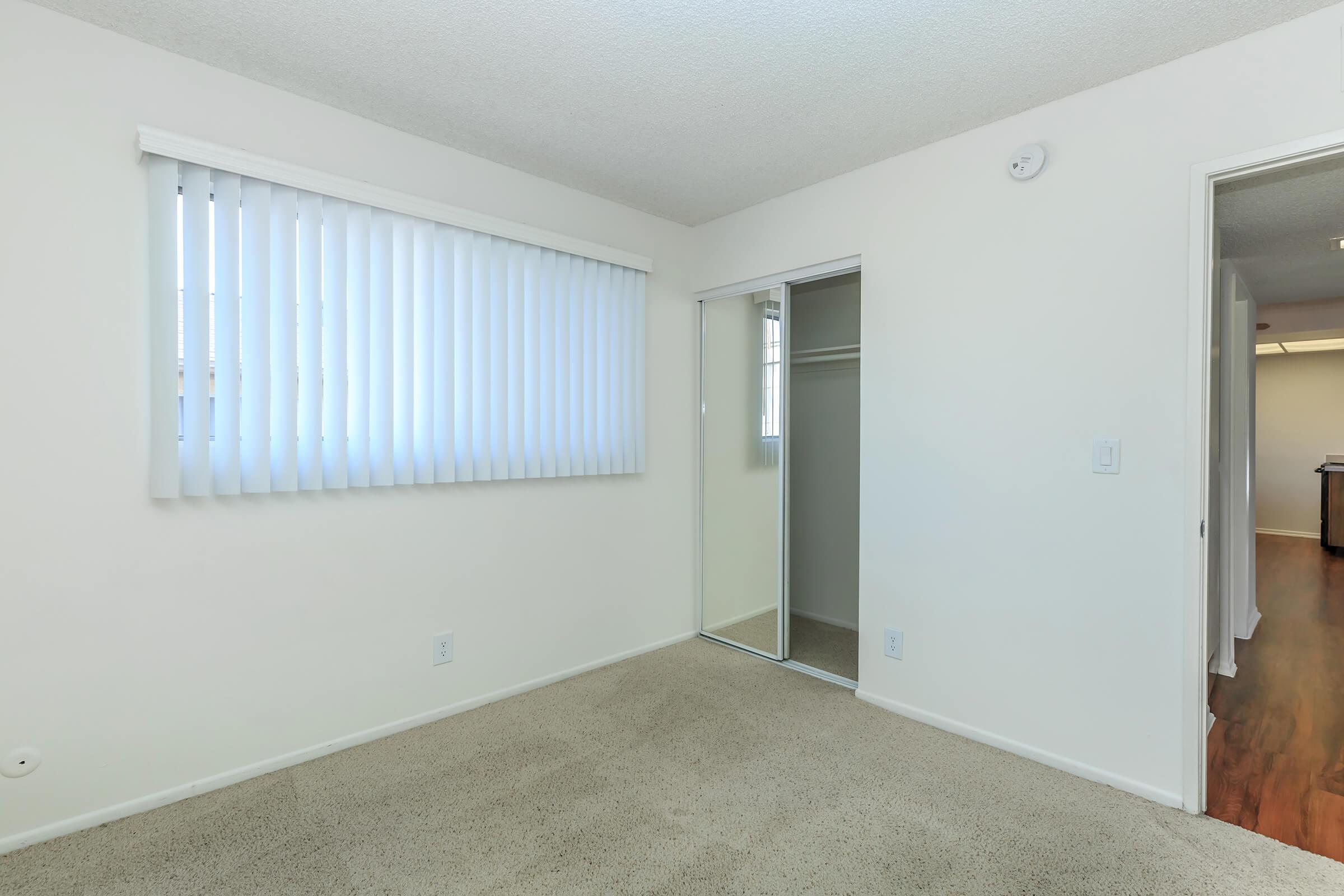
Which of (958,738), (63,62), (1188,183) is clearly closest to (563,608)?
(958,738)

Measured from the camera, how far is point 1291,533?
319 inches

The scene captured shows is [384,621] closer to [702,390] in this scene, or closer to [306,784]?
[306,784]

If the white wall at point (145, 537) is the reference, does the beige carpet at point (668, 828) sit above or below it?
below

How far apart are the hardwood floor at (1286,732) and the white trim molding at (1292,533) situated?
441 centimetres

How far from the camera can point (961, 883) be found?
68.8 inches

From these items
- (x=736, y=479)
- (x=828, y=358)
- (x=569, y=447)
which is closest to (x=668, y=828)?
(x=569, y=447)

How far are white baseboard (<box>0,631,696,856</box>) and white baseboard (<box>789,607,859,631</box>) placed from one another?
5.40 ft

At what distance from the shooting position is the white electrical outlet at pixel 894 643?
286 cm

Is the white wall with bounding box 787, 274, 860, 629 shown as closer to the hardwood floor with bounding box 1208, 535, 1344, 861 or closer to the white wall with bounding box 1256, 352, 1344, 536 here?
the hardwood floor with bounding box 1208, 535, 1344, 861

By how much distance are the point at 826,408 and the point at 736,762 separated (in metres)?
2.38

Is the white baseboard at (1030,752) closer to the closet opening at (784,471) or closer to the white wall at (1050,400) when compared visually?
the white wall at (1050,400)

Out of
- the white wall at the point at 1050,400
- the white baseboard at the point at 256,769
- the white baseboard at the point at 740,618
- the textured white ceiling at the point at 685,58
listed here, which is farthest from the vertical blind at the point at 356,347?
the white wall at the point at 1050,400

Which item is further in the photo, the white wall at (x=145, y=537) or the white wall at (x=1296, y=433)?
the white wall at (x=1296, y=433)

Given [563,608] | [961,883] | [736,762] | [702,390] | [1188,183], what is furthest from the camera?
[702,390]
